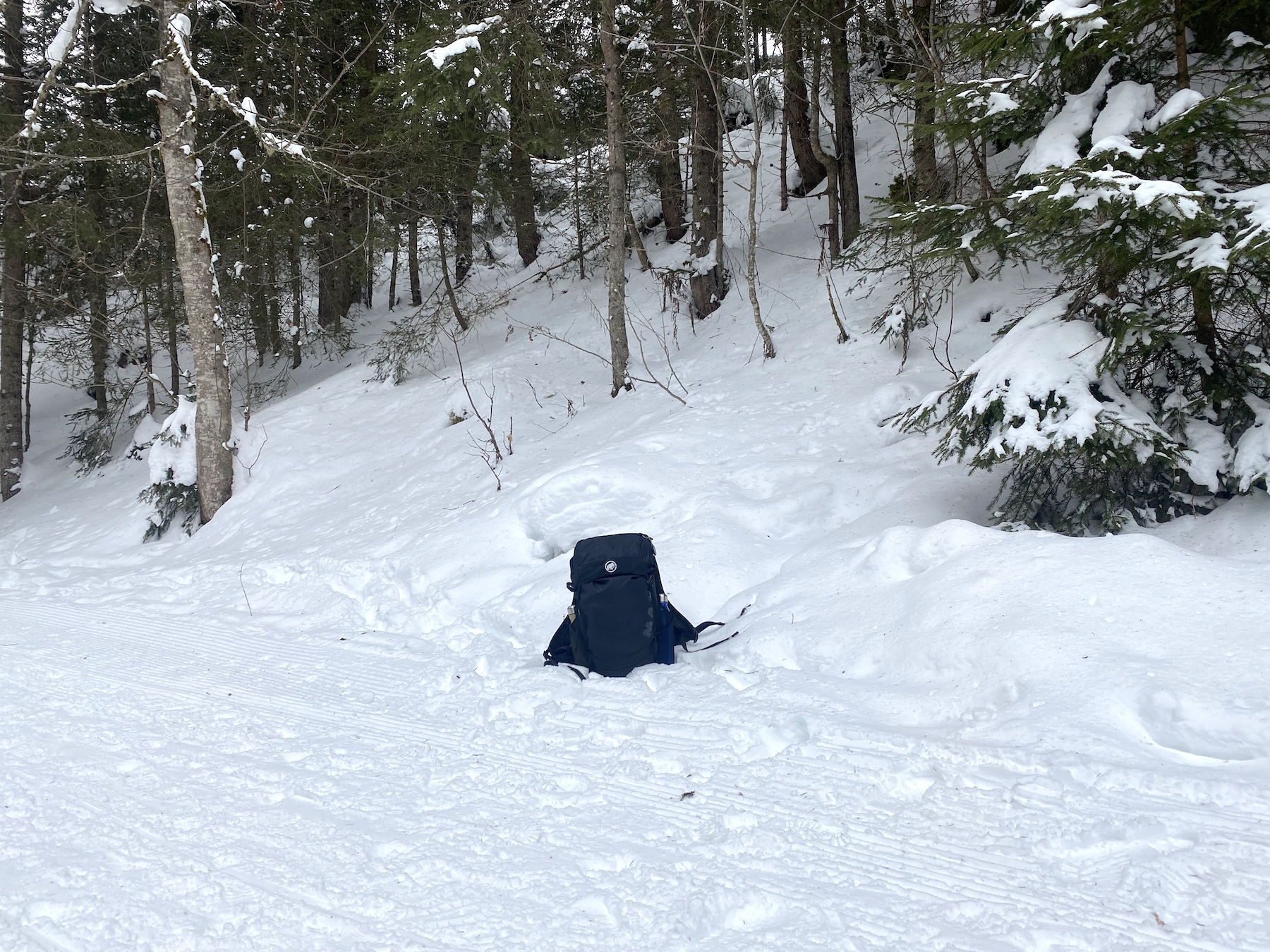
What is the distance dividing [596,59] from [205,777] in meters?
9.77

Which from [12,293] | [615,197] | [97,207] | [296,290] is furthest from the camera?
[296,290]

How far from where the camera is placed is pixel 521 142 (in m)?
11.2

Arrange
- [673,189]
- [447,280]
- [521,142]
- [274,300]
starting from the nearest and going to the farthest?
[521,142]
[447,280]
[673,189]
[274,300]

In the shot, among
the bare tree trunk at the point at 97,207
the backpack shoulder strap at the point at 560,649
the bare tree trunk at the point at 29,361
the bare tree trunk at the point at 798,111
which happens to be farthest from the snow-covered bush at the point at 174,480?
the bare tree trunk at the point at 798,111

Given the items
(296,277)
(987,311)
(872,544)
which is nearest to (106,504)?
→ (296,277)

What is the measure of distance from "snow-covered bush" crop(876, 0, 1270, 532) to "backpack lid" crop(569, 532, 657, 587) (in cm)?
215

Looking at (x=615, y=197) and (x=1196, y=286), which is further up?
(x=615, y=197)

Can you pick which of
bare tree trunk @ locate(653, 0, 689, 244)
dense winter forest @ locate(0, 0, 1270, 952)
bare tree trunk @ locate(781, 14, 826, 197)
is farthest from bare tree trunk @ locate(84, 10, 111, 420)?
bare tree trunk @ locate(781, 14, 826, 197)

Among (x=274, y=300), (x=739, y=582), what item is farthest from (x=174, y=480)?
(x=739, y=582)

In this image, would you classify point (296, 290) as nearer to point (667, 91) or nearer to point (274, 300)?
point (274, 300)

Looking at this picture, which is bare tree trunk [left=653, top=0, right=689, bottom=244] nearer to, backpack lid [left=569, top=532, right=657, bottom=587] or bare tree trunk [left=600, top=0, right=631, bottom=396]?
bare tree trunk [left=600, top=0, right=631, bottom=396]

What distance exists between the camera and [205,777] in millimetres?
3645

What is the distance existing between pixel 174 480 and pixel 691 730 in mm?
8596

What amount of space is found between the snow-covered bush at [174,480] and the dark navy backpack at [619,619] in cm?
701
